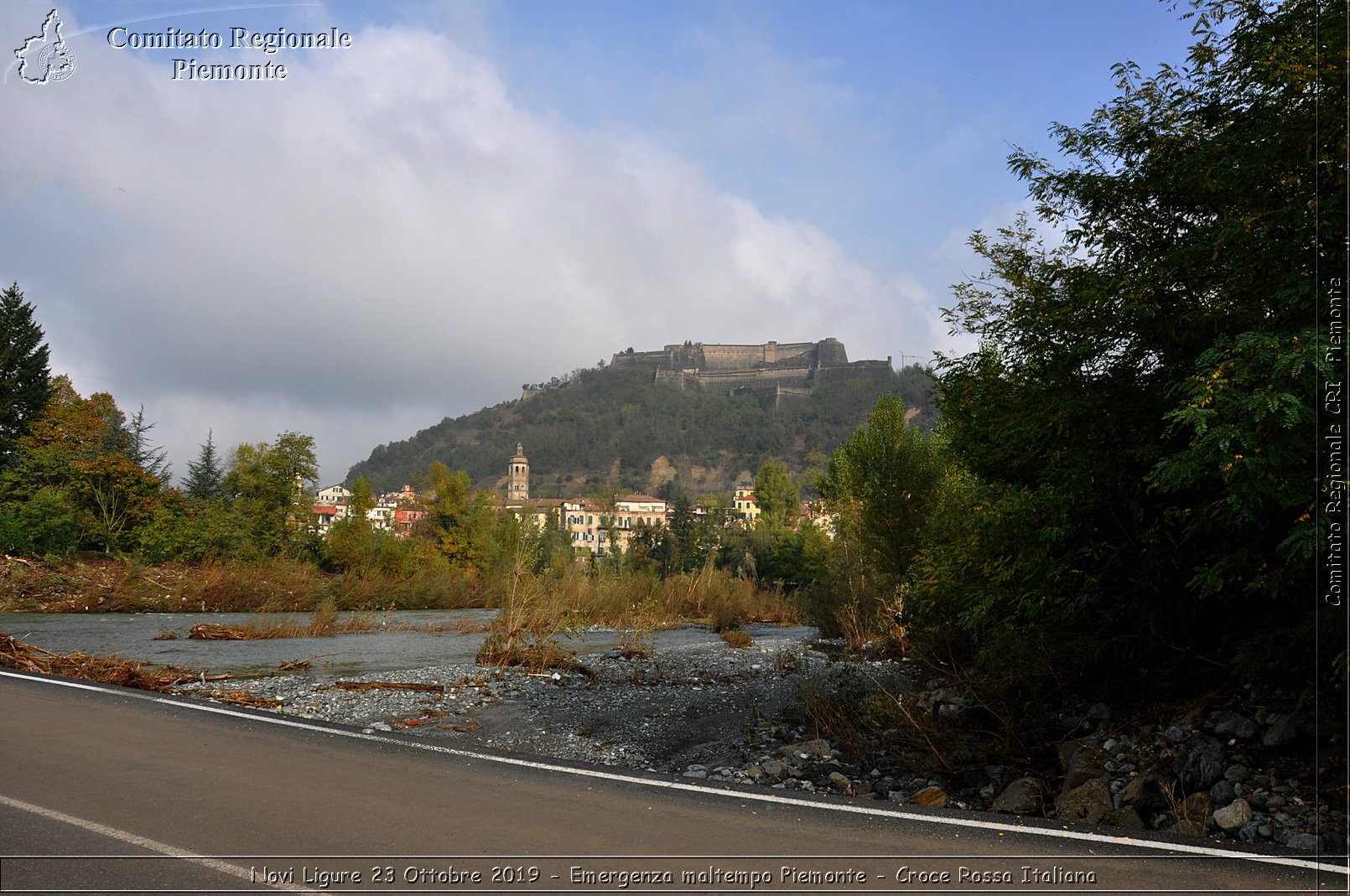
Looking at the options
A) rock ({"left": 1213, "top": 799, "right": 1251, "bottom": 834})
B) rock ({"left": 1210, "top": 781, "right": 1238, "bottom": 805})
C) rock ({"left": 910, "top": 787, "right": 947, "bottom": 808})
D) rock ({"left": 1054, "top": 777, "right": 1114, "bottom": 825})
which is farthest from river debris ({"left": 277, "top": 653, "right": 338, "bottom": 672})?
rock ({"left": 1213, "top": 799, "right": 1251, "bottom": 834})

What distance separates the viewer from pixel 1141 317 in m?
8.99

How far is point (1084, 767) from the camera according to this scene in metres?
9.30

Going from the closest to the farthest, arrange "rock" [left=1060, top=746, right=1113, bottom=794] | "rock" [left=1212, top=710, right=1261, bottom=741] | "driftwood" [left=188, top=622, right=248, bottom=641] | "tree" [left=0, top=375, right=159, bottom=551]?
"rock" [left=1212, top=710, right=1261, bottom=741] < "rock" [left=1060, top=746, right=1113, bottom=794] < "driftwood" [left=188, top=622, right=248, bottom=641] < "tree" [left=0, top=375, right=159, bottom=551]

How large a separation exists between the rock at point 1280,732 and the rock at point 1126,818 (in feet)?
4.98

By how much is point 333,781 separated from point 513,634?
40.1 feet

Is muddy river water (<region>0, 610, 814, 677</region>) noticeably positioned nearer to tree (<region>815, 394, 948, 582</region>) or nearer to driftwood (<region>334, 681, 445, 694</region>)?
driftwood (<region>334, 681, 445, 694</region>)

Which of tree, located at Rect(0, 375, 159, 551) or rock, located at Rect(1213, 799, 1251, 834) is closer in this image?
rock, located at Rect(1213, 799, 1251, 834)

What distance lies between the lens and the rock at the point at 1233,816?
7.37 meters

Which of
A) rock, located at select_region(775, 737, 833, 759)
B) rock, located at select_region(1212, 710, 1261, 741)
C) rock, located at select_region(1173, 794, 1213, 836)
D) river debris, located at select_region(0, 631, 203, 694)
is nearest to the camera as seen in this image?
rock, located at select_region(1173, 794, 1213, 836)

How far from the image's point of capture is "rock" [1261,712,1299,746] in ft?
27.6

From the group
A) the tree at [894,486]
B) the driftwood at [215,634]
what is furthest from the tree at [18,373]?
the tree at [894,486]

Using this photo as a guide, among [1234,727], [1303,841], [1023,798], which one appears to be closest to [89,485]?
[1023,798]

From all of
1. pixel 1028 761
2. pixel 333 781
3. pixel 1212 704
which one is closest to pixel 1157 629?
pixel 1212 704

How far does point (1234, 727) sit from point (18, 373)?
214 ft
